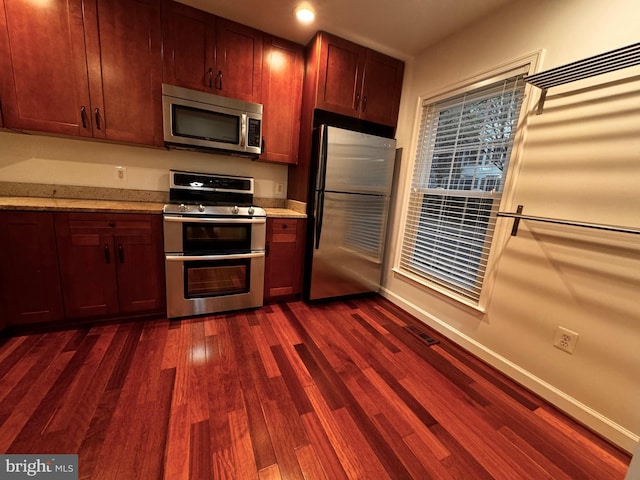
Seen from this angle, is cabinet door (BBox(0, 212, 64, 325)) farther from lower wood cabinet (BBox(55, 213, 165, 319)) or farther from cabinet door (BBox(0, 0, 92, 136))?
cabinet door (BBox(0, 0, 92, 136))

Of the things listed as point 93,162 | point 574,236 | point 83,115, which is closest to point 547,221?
point 574,236

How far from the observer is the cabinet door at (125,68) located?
184 centimetres

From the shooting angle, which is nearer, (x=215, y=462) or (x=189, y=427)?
(x=215, y=462)

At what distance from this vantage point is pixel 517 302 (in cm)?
168

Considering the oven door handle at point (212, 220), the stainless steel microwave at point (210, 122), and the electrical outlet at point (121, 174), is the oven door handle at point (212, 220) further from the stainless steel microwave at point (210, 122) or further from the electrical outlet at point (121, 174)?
the electrical outlet at point (121, 174)

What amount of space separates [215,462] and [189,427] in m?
0.23

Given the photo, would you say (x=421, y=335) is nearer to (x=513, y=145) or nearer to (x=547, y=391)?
(x=547, y=391)

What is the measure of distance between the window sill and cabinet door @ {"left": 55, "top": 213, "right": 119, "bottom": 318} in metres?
2.45

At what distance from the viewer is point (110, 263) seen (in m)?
1.88

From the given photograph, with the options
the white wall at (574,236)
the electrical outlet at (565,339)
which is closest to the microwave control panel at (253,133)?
the white wall at (574,236)

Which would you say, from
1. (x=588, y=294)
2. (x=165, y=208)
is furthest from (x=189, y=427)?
(x=588, y=294)

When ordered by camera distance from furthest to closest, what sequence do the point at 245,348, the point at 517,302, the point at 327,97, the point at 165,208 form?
the point at 327,97 < the point at 165,208 < the point at 245,348 < the point at 517,302

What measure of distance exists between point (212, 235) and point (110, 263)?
2.35 ft

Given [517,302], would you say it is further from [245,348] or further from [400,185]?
[245,348]
